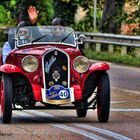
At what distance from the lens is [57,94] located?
38.3 ft

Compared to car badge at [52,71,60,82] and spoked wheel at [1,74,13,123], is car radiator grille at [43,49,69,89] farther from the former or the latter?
spoked wheel at [1,74,13,123]

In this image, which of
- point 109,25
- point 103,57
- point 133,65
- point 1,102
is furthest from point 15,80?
point 109,25

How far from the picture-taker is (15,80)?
11875 millimetres

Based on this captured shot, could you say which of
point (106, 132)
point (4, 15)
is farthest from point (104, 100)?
point (4, 15)

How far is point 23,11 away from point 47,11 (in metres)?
6.28

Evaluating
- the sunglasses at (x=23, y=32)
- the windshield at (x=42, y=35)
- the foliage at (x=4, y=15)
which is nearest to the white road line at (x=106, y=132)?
the windshield at (x=42, y=35)

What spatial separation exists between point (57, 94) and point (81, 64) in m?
0.60

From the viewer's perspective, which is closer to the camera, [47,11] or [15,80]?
[15,80]

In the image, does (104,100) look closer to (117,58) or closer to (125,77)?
(125,77)

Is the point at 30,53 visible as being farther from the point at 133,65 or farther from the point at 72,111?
the point at 133,65

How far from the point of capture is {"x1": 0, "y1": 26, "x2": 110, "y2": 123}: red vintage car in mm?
11664

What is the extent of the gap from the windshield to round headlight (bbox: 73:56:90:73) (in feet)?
2.29

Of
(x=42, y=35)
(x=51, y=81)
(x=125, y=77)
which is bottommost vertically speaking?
(x=125, y=77)

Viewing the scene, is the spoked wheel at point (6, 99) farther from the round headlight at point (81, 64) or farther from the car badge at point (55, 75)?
the round headlight at point (81, 64)
